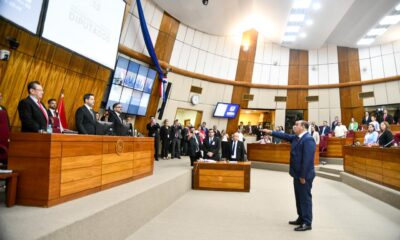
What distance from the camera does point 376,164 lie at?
482 cm

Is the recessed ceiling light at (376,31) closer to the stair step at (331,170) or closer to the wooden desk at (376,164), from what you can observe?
the stair step at (331,170)

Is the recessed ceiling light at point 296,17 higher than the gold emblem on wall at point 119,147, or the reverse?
the recessed ceiling light at point 296,17

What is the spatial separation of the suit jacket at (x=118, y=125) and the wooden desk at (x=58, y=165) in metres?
0.86

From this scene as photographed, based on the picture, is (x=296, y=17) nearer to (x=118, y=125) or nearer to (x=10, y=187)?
(x=118, y=125)

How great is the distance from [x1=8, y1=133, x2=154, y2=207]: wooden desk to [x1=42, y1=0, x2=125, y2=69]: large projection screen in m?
2.63

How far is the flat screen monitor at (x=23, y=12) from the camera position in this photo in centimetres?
366

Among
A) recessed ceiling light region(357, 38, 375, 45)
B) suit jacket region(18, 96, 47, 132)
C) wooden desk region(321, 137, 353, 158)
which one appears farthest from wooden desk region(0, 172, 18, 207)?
recessed ceiling light region(357, 38, 375, 45)

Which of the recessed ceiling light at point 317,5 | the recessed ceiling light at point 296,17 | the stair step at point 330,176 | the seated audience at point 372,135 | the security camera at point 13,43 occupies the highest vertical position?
the recessed ceiling light at point 296,17

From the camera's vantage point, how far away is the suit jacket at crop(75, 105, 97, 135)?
3193mm

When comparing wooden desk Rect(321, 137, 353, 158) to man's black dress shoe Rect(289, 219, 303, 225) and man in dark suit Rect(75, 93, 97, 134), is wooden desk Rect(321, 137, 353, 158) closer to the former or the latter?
man's black dress shoe Rect(289, 219, 303, 225)

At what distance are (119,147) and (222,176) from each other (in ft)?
8.27

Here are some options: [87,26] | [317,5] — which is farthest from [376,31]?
[87,26]

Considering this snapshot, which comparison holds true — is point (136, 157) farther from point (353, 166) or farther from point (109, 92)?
point (353, 166)

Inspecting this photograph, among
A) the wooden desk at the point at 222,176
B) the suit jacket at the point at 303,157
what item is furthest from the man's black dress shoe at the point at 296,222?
the wooden desk at the point at 222,176
